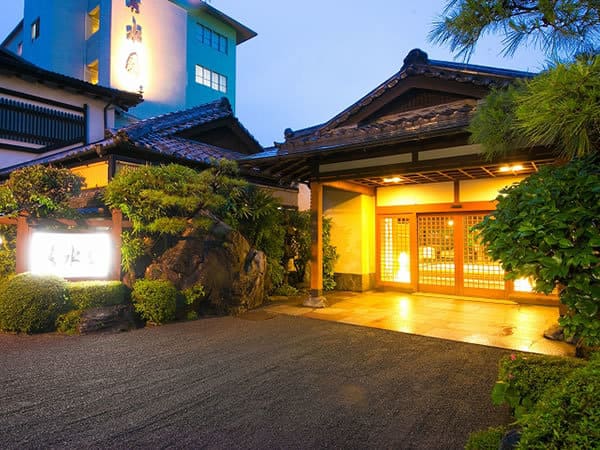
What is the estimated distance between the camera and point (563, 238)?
8.29 ft

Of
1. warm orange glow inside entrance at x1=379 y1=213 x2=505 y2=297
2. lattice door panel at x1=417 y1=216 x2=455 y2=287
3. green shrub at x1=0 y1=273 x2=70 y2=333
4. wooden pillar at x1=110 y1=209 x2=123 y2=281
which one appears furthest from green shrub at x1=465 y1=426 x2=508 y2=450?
lattice door panel at x1=417 y1=216 x2=455 y2=287

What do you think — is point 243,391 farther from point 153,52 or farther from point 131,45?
point 153,52

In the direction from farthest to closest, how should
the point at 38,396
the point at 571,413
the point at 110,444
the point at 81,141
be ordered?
1. the point at 81,141
2. the point at 38,396
3. the point at 110,444
4. the point at 571,413

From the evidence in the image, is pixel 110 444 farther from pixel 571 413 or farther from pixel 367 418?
pixel 571 413

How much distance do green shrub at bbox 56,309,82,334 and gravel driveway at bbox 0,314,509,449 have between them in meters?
0.29

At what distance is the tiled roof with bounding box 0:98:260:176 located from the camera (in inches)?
393

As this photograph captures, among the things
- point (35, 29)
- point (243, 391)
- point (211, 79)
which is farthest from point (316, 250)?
point (35, 29)

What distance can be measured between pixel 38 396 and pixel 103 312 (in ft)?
9.09

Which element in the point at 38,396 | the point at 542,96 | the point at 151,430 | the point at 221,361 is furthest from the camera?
the point at 221,361

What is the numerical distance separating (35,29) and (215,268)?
83.1 ft

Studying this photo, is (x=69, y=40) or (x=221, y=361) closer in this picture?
(x=221, y=361)

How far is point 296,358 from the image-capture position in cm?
523

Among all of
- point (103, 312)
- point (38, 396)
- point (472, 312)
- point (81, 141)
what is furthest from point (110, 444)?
point (81, 141)

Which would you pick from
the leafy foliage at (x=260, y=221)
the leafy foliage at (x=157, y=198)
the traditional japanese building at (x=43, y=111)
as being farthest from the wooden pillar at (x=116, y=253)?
the traditional japanese building at (x=43, y=111)
